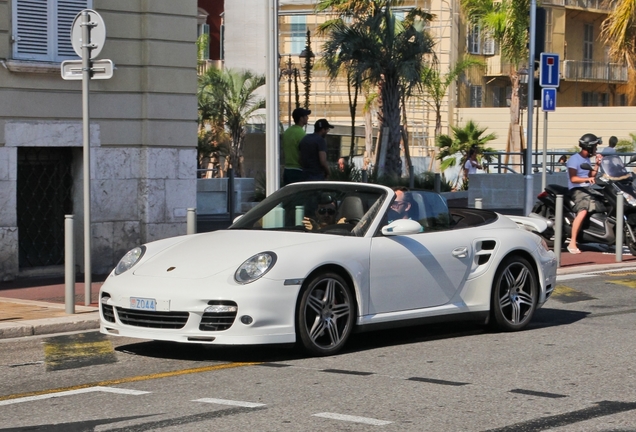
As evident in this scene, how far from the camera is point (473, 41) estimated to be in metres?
56.7

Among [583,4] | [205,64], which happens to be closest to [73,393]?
[205,64]

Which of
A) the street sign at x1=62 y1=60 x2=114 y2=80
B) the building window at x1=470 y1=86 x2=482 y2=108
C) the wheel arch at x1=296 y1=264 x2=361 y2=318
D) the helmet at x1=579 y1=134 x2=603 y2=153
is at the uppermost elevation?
the building window at x1=470 y1=86 x2=482 y2=108

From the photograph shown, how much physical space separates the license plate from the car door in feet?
5.60

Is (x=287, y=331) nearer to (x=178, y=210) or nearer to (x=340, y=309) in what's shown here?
(x=340, y=309)

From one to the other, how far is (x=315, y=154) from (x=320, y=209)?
6.09m

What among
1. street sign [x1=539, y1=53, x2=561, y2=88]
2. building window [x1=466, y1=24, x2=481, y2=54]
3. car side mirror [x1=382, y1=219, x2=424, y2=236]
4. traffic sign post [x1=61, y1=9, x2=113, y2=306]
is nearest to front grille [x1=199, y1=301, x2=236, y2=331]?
car side mirror [x1=382, y1=219, x2=424, y2=236]

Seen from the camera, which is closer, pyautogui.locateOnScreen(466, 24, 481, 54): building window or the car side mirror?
the car side mirror

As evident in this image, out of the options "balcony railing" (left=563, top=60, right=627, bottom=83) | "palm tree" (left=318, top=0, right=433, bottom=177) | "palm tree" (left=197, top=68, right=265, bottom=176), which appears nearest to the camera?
"palm tree" (left=318, top=0, right=433, bottom=177)

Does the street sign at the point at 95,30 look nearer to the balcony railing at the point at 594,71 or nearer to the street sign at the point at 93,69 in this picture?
the street sign at the point at 93,69

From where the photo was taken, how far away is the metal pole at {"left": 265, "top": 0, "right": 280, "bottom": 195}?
45.4 feet

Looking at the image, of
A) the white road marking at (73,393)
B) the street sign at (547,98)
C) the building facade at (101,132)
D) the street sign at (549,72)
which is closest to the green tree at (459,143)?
the street sign at (549,72)

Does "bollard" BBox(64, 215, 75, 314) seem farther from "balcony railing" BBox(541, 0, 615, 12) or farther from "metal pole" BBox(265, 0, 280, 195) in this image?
"balcony railing" BBox(541, 0, 615, 12)

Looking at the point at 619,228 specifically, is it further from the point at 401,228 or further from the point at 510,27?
the point at 510,27

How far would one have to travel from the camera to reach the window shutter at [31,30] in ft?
49.1
